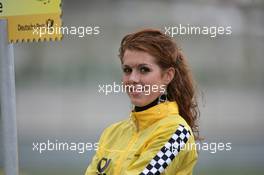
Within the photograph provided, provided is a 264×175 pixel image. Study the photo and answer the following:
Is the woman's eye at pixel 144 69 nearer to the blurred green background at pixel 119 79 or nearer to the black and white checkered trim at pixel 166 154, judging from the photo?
the black and white checkered trim at pixel 166 154

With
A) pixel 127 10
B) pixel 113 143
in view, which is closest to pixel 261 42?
pixel 127 10

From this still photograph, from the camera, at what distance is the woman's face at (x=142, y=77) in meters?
1.84

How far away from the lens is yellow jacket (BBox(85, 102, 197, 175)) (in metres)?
1.75

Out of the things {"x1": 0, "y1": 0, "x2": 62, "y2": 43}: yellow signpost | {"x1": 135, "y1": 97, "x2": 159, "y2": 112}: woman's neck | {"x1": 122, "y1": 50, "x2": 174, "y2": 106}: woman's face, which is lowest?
{"x1": 135, "y1": 97, "x2": 159, "y2": 112}: woman's neck

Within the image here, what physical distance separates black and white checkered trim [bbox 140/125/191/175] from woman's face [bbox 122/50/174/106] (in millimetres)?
169

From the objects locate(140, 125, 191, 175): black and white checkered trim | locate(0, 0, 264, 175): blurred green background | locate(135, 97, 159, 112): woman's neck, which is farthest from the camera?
locate(0, 0, 264, 175): blurred green background

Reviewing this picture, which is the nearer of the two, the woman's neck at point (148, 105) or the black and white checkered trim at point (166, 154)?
the black and white checkered trim at point (166, 154)

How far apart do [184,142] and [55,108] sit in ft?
7.24

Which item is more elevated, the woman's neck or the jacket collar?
the woman's neck

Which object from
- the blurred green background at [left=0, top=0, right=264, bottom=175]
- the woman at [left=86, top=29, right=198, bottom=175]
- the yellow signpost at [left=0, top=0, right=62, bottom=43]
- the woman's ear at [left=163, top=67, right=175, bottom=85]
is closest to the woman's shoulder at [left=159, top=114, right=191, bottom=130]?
the woman at [left=86, top=29, right=198, bottom=175]

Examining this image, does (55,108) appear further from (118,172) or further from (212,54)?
(118,172)

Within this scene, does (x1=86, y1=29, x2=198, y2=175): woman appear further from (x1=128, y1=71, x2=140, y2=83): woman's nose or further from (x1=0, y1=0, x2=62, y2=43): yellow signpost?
(x1=0, y1=0, x2=62, y2=43): yellow signpost

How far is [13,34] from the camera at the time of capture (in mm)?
2023

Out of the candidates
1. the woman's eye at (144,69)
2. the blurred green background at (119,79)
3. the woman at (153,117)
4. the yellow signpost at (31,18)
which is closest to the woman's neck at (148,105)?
the woman at (153,117)
